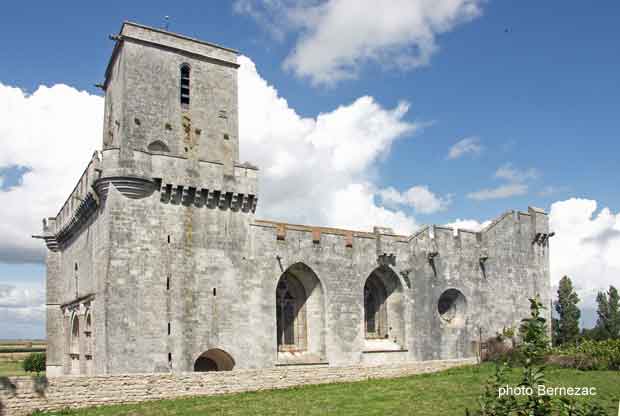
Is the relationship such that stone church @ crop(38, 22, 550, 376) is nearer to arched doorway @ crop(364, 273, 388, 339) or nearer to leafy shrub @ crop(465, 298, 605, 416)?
arched doorway @ crop(364, 273, 388, 339)

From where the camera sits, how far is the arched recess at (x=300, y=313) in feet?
92.4

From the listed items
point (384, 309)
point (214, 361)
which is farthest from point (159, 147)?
point (384, 309)

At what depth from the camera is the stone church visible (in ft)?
77.4

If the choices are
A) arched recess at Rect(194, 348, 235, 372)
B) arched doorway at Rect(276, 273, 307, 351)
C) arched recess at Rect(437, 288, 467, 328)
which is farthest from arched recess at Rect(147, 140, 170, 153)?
arched recess at Rect(437, 288, 467, 328)

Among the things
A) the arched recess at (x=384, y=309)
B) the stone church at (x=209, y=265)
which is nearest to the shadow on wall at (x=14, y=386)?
the stone church at (x=209, y=265)

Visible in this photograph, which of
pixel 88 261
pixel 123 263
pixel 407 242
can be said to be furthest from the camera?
pixel 407 242

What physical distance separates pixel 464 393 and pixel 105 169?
1506 cm

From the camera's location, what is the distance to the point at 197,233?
2522 cm

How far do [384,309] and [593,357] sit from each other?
9.97 metres

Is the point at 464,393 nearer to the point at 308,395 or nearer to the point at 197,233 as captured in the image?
the point at 308,395

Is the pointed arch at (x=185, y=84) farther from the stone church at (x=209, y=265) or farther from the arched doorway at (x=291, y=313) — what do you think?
the arched doorway at (x=291, y=313)

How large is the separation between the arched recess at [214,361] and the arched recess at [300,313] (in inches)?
116

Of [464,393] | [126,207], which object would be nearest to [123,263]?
[126,207]

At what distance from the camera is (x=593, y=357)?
24.7m
